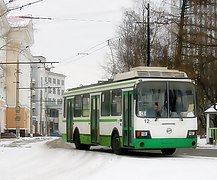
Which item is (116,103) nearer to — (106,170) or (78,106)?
(78,106)

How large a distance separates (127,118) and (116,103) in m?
1.62

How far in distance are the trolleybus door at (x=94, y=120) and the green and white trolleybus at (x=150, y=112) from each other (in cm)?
128

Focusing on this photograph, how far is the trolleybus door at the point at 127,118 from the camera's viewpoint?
73.3ft

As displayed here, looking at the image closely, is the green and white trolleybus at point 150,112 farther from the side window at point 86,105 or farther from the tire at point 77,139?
the tire at point 77,139

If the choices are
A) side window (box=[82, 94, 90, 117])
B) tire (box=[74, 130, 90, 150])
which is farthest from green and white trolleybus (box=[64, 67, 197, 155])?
tire (box=[74, 130, 90, 150])

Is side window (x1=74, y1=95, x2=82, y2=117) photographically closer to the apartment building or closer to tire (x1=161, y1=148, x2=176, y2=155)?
tire (x1=161, y1=148, x2=176, y2=155)

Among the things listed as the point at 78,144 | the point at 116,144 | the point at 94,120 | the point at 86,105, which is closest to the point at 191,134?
the point at 116,144

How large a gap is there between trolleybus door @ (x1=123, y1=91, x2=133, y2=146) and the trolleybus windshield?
0.56 meters

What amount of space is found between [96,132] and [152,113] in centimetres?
523

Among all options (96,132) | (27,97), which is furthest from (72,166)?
(27,97)

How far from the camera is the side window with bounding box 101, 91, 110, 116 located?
994 inches

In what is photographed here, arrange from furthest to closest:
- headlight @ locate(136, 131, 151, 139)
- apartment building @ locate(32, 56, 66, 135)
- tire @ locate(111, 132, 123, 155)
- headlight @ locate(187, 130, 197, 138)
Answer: apartment building @ locate(32, 56, 66, 135)
tire @ locate(111, 132, 123, 155)
headlight @ locate(187, 130, 197, 138)
headlight @ locate(136, 131, 151, 139)

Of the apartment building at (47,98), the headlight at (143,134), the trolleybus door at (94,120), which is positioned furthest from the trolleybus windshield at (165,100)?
the apartment building at (47,98)

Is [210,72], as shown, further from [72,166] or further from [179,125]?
[72,166]
